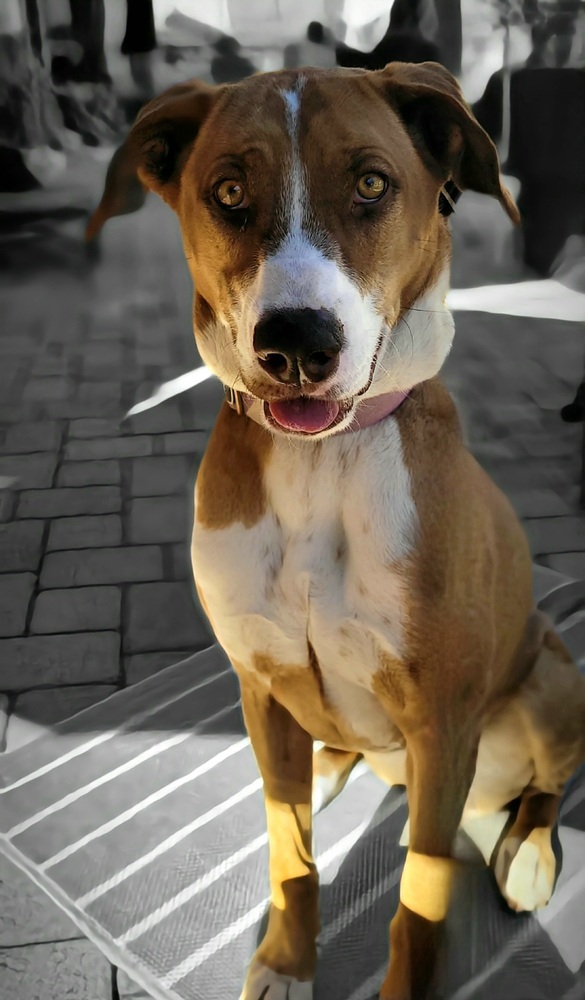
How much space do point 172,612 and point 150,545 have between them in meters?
0.15

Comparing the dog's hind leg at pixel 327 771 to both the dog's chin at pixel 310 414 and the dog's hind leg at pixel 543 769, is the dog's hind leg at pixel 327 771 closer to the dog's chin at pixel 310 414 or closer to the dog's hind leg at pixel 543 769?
the dog's hind leg at pixel 543 769

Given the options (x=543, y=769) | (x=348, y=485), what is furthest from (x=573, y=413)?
(x=348, y=485)

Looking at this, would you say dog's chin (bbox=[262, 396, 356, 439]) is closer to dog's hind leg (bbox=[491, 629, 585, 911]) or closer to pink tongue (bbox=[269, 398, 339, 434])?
pink tongue (bbox=[269, 398, 339, 434])

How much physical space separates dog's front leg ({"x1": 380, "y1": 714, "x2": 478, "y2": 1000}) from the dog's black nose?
491 mm

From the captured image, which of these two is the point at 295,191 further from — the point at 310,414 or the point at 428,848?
the point at 428,848

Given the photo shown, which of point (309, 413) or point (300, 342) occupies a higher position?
point (300, 342)

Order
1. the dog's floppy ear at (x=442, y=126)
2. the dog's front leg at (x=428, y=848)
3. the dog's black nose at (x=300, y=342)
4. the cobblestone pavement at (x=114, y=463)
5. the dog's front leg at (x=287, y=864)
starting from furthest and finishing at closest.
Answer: the cobblestone pavement at (x=114, y=463) < the dog's front leg at (x=287, y=864) < the dog's front leg at (x=428, y=848) < the dog's floppy ear at (x=442, y=126) < the dog's black nose at (x=300, y=342)

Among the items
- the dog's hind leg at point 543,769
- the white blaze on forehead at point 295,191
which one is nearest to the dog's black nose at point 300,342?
the white blaze on forehead at point 295,191

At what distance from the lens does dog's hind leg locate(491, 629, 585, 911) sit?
1354mm

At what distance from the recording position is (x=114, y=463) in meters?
1.82

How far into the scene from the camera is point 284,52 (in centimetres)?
135

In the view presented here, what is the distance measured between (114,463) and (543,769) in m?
0.96

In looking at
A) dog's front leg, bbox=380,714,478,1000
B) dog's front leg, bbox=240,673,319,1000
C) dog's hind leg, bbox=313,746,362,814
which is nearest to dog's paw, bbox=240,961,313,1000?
dog's front leg, bbox=240,673,319,1000

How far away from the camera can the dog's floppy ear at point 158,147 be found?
1062 mm
